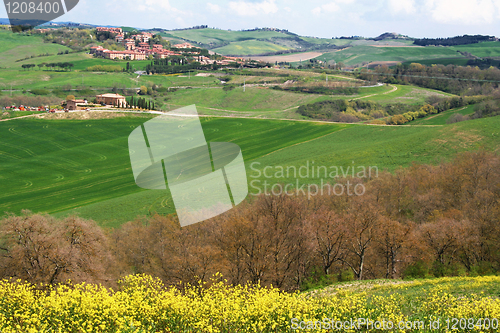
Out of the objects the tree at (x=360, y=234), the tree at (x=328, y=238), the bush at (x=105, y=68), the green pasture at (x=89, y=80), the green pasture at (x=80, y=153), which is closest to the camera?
the tree at (x=360, y=234)

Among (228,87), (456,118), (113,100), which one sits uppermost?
(228,87)

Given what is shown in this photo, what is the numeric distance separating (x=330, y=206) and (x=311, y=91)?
110285 millimetres

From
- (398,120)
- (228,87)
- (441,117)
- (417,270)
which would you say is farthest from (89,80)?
(417,270)

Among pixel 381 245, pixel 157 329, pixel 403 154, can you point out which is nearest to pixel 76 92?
pixel 403 154

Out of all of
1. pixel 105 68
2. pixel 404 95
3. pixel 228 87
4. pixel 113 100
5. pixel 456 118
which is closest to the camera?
pixel 456 118

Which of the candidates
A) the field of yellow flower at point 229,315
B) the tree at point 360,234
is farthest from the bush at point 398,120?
the field of yellow flower at point 229,315

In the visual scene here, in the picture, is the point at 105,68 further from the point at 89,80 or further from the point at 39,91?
the point at 39,91

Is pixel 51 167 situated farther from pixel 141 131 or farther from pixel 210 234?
pixel 141 131

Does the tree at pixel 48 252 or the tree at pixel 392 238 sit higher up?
the tree at pixel 48 252

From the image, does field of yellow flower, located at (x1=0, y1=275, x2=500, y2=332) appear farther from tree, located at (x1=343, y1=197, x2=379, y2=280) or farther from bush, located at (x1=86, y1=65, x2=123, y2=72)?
bush, located at (x1=86, y1=65, x2=123, y2=72)

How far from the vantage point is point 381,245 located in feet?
117

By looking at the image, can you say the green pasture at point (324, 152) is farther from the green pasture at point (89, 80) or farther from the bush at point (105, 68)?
the bush at point (105, 68)

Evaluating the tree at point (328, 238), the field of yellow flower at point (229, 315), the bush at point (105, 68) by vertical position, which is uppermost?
the bush at point (105, 68)

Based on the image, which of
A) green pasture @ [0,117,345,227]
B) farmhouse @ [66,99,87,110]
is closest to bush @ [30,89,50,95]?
farmhouse @ [66,99,87,110]
